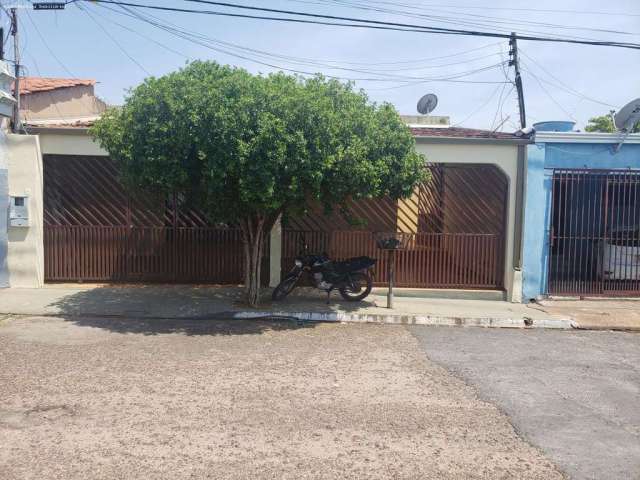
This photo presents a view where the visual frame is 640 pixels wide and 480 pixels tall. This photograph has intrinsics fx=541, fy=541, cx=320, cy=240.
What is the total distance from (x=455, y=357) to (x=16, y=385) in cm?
499

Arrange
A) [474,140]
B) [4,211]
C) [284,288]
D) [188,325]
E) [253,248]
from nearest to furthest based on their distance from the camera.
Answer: [188,325] < [253,248] < [284,288] < [4,211] < [474,140]

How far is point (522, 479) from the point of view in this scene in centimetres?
370

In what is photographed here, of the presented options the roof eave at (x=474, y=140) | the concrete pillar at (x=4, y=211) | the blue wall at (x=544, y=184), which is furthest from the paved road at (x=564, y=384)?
the concrete pillar at (x=4, y=211)

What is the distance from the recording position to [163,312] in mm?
8914

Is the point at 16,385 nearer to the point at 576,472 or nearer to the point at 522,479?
the point at 522,479

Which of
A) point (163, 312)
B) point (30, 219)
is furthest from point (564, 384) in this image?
point (30, 219)

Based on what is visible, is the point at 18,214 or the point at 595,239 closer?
the point at 18,214

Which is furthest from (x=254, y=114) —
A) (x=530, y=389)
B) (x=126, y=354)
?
(x=530, y=389)

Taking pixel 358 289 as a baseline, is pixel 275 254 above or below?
above

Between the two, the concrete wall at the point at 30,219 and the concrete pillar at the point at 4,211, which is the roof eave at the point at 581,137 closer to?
the concrete wall at the point at 30,219

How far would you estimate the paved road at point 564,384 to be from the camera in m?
4.18

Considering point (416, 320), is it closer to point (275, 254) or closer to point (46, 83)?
point (275, 254)

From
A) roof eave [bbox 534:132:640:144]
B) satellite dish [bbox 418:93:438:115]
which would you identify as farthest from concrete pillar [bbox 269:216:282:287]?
satellite dish [bbox 418:93:438:115]

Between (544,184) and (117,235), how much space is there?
8.62 m
